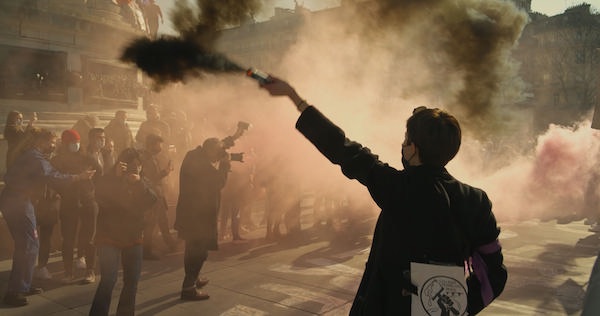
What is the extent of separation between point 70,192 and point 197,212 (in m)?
1.74

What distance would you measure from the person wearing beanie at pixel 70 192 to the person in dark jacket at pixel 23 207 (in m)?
0.81

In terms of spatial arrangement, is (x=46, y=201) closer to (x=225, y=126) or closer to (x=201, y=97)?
(x=225, y=126)

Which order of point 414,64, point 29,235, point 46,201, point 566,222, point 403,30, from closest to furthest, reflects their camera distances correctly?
point 29,235 → point 46,201 → point 403,30 → point 414,64 → point 566,222

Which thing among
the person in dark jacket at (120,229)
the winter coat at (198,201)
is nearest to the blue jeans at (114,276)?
the person in dark jacket at (120,229)

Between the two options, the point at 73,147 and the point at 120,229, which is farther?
the point at 73,147

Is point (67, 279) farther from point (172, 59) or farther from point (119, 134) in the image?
point (119, 134)

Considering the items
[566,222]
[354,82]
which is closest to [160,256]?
[354,82]

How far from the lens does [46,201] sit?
17.6 feet

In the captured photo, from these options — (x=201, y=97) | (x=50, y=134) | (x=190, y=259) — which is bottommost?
(x=190, y=259)

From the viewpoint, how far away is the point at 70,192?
5.52m

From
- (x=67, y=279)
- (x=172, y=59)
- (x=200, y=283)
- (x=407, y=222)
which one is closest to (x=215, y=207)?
(x=200, y=283)

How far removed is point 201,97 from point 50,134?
6499 millimetres

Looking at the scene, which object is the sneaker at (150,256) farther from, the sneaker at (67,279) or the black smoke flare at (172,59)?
the black smoke flare at (172,59)

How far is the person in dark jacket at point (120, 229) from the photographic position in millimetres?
3745
